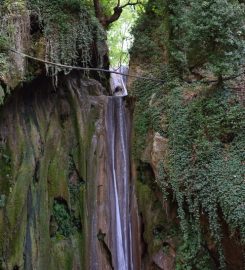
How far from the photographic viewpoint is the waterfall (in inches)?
327

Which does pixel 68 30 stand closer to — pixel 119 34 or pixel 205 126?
pixel 205 126

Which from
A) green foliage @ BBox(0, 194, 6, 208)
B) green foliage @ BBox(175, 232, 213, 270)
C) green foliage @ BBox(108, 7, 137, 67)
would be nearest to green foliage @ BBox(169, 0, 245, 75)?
green foliage @ BBox(175, 232, 213, 270)

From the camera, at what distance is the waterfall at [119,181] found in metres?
8.32

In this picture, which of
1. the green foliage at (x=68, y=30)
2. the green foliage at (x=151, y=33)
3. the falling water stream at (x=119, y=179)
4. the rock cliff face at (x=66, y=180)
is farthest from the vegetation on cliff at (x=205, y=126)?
the green foliage at (x=68, y=30)

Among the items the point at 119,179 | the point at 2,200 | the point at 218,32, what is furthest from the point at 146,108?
the point at 2,200

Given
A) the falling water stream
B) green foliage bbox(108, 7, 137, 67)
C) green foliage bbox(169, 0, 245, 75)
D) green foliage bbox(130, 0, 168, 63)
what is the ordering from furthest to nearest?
green foliage bbox(108, 7, 137, 67) < green foliage bbox(130, 0, 168, 63) < the falling water stream < green foliage bbox(169, 0, 245, 75)

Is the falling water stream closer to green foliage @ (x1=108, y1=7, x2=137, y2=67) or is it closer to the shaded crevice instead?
the shaded crevice

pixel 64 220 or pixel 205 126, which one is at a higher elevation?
pixel 205 126

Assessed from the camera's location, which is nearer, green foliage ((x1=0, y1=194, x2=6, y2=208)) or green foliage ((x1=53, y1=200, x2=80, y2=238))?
green foliage ((x1=0, y1=194, x2=6, y2=208))

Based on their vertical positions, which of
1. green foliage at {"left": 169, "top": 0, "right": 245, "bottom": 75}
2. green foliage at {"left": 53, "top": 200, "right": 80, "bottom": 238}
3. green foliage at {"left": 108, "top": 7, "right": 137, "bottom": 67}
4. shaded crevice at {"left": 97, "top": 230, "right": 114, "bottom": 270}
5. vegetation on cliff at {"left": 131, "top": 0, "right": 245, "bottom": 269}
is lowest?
shaded crevice at {"left": 97, "top": 230, "right": 114, "bottom": 270}

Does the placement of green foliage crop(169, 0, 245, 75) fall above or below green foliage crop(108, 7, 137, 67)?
below

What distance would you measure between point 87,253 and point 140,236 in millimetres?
1268

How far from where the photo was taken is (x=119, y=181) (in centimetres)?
908

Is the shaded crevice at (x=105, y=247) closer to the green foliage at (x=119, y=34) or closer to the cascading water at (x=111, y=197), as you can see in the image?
the cascading water at (x=111, y=197)
